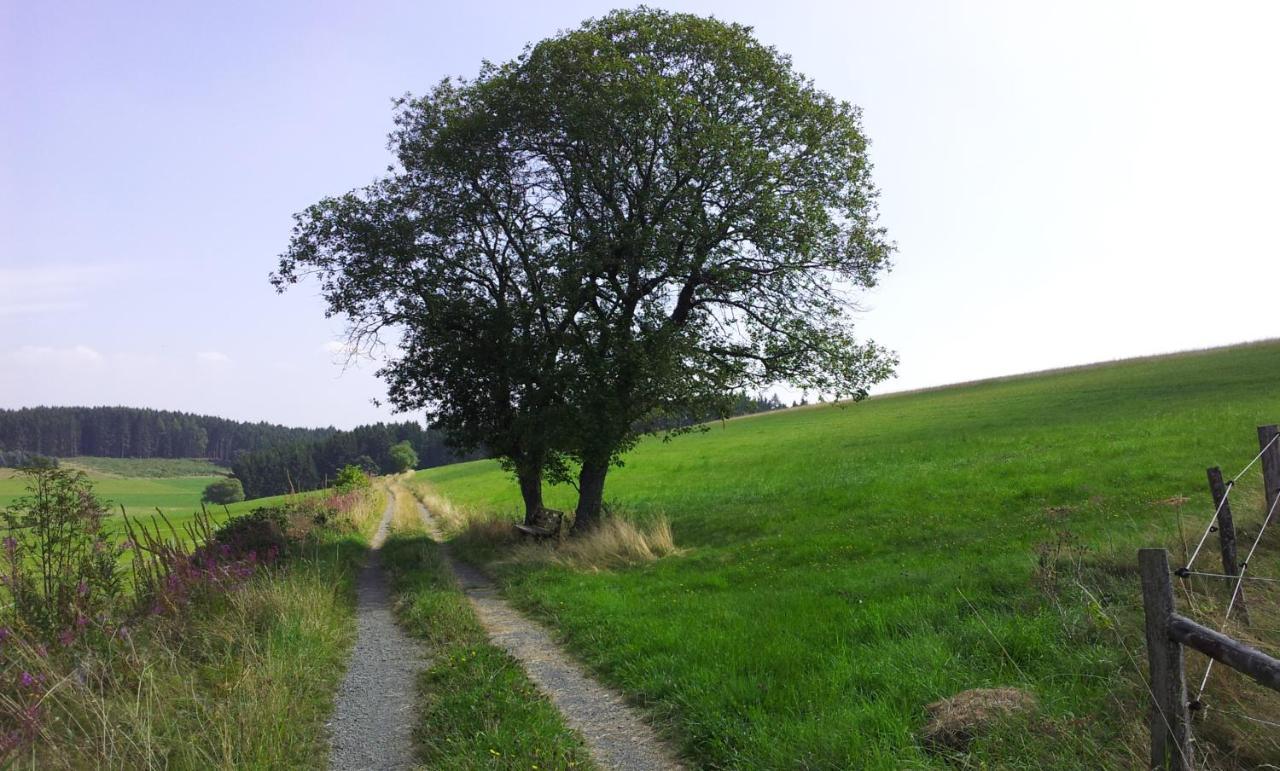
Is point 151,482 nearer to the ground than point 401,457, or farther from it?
farther from it

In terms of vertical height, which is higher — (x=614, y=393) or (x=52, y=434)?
(x=52, y=434)

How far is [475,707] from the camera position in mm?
6797

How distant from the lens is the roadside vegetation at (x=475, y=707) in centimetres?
578

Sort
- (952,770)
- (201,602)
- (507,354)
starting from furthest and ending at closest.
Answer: (507,354) < (201,602) < (952,770)

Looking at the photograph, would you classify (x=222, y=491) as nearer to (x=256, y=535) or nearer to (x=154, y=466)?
(x=154, y=466)

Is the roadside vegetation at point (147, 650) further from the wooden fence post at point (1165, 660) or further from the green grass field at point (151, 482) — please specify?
the green grass field at point (151, 482)

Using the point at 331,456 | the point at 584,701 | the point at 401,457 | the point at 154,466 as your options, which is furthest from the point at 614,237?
the point at 154,466

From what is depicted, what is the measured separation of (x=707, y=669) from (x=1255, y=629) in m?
4.44

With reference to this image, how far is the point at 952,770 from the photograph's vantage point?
4.72 metres

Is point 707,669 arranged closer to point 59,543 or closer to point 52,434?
point 59,543

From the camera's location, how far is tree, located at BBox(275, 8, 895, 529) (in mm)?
17266

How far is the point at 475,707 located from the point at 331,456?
13110 centimetres

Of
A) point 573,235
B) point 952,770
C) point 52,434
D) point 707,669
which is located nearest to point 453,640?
point 707,669

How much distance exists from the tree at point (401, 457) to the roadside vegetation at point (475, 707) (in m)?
120
